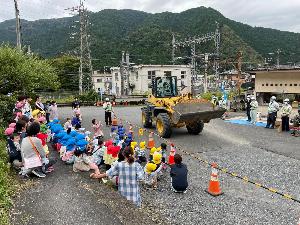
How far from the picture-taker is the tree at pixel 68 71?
65.5m

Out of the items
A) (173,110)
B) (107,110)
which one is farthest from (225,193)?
(107,110)

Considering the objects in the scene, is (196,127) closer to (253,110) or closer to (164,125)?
(164,125)

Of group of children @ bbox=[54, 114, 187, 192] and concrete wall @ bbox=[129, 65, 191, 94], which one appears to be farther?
concrete wall @ bbox=[129, 65, 191, 94]

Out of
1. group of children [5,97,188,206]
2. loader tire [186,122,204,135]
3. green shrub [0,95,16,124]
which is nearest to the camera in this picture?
group of children [5,97,188,206]

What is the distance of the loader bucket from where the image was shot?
13367 mm

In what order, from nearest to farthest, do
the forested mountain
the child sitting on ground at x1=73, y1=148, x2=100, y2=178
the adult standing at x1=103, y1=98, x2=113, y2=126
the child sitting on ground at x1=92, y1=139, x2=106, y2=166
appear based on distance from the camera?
the child sitting on ground at x1=73, y1=148, x2=100, y2=178 → the child sitting on ground at x1=92, y1=139, x2=106, y2=166 → the adult standing at x1=103, y1=98, x2=113, y2=126 → the forested mountain

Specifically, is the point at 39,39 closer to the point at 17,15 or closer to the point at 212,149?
the point at 17,15

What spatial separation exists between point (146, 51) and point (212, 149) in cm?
6514

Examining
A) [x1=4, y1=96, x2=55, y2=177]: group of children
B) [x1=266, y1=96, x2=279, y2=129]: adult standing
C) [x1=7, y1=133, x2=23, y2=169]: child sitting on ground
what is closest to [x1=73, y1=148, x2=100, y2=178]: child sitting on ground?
[x1=4, y1=96, x2=55, y2=177]: group of children

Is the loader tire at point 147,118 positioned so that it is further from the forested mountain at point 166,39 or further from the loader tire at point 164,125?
the forested mountain at point 166,39

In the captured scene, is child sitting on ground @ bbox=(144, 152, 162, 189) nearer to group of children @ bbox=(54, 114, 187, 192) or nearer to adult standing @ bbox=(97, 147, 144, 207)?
group of children @ bbox=(54, 114, 187, 192)

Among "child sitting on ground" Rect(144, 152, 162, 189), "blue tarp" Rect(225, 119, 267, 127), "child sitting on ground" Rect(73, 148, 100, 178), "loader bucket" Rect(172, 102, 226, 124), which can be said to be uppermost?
"loader bucket" Rect(172, 102, 226, 124)

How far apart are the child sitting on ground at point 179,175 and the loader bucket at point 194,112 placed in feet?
17.2

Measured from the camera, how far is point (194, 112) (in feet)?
44.2
